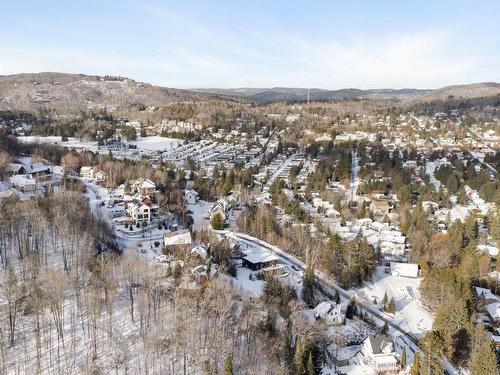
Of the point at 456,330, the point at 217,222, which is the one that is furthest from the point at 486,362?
the point at 217,222

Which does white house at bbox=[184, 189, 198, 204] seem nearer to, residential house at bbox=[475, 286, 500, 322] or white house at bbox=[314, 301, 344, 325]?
white house at bbox=[314, 301, 344, 325]

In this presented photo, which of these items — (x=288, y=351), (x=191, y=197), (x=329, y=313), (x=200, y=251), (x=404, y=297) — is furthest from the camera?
(x=191, y=197)

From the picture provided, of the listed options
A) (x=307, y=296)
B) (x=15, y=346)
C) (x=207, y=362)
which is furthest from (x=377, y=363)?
(x=15, y=346)

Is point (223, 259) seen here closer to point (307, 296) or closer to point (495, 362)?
point (307, 296)

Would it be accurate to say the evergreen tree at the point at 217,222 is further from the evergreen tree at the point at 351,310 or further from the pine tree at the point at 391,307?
the pine tree at the point at 391,307

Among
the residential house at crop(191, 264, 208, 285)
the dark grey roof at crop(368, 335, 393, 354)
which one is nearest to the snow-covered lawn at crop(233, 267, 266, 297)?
the residential house at crop(191, 264, 208, 285)

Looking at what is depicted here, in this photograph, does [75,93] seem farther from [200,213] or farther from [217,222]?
[217,222]
